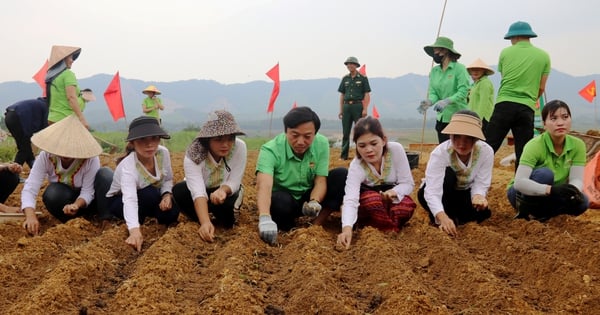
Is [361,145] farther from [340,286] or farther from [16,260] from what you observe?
[16,260]

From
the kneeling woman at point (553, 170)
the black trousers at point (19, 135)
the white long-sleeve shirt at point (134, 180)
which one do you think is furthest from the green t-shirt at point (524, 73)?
the black trousers at point (19, 135)

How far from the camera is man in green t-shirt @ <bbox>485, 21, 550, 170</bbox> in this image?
5.03 meters

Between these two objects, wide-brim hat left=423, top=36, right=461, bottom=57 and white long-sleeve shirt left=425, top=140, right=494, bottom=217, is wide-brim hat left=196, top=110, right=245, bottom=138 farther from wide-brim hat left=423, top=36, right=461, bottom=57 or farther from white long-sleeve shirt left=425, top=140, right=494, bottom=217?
wide-brim hat left=423, top=36, right=461, bottom=57

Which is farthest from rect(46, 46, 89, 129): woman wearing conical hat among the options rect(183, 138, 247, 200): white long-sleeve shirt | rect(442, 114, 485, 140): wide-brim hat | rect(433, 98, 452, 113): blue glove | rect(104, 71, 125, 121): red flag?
rect(104, 71, 125, 121): red flag

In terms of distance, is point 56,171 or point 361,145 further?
point 56,171

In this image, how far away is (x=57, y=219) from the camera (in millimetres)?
4480

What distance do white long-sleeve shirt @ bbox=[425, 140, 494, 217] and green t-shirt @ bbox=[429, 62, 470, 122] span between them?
A: 6.74 feet

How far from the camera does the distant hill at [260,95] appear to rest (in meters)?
97.9

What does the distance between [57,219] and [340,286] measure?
2765mm

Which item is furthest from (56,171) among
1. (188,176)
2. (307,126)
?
(307,126)

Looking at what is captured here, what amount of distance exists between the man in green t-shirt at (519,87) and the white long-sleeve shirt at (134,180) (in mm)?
2921

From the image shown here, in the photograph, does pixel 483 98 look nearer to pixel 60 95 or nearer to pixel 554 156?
pixel 554 156

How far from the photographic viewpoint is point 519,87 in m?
5.04

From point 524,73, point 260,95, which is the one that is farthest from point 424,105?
point 260,95
